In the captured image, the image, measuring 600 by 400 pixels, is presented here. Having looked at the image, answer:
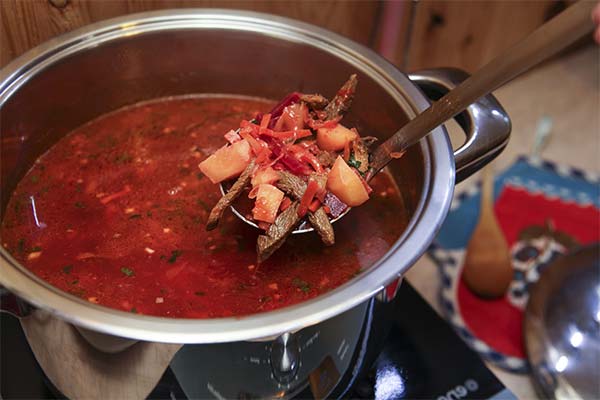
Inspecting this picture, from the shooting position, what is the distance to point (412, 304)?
51.3 inches

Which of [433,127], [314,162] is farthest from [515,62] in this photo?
[314,162]

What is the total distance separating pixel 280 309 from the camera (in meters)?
0.78

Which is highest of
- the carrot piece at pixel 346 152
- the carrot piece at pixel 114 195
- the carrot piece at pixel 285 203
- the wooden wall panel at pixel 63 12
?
the wooden wall panel at pixel 63 12

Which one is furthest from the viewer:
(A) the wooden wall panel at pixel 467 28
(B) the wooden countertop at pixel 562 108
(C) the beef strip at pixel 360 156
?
(B) the wooden countertop at pixel 562 108

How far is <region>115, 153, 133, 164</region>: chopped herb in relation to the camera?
127cm

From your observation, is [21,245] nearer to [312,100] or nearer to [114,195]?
[114,195]

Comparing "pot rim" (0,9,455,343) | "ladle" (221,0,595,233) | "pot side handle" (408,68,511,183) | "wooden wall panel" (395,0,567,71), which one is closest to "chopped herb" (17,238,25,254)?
"pot rim" (0,9,455,343)

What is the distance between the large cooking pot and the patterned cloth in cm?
53

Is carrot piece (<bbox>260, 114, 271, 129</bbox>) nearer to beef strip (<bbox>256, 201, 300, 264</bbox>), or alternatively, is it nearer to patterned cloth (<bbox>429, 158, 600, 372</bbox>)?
beef strip (<bbox>256, 201, 300, 264</bbox>)

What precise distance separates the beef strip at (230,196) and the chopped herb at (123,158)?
321 mm

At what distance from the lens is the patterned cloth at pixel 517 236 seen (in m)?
1.57

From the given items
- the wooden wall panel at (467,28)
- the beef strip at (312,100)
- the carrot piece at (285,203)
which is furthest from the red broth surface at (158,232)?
the wooden wall panel at (467,28)

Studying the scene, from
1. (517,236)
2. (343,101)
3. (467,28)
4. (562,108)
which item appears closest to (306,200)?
(343,101)

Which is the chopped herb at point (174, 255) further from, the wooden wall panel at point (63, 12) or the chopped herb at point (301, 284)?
the wooden wall panel at point (63, 12)
